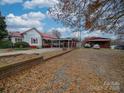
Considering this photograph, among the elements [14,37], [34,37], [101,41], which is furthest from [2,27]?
[101,41]

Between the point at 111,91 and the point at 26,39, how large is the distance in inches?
2405

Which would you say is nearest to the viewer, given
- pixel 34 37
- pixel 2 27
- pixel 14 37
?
pixel 2 27

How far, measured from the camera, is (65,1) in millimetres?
18422

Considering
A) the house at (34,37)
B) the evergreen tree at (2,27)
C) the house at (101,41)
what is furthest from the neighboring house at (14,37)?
the house at (101,41)

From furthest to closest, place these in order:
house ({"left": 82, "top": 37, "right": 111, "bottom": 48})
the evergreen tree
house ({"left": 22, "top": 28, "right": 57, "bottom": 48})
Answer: house ({"left": 82, "top": 37, "right": 111, "bottom": 48}), house ({"left": 22, "top": 28, "right": 57, "bottom": 48}), the evergreen tree

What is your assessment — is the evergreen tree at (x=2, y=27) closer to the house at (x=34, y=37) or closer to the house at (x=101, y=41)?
the house at (x=34, y=37)


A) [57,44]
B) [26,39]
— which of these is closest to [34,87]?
[26,39]

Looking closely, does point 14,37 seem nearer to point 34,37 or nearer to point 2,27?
point 34,37

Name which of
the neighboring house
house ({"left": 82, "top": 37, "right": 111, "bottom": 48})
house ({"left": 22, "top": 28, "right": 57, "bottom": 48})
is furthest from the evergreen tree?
house ({"left": 82, "top": 37, "right": 111, "bottom": 48})

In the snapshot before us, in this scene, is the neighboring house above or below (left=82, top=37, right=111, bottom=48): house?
above

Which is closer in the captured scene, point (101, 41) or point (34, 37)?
point (34, 37)

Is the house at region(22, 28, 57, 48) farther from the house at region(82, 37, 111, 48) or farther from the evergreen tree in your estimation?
the house at region(82, 37, 111, 48)

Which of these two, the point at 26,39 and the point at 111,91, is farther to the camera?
the point at 26,39

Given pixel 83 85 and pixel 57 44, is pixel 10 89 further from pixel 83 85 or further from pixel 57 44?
pixel 57 44
